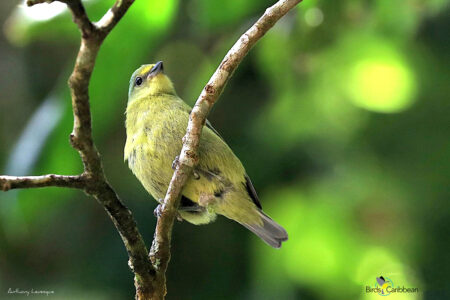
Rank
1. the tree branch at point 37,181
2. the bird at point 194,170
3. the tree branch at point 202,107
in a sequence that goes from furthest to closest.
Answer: the bird at point 194,170
the tree branch at point 202,107
the tree branch at point 37,181

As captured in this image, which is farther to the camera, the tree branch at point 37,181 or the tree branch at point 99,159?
the tree branch at point 37,181

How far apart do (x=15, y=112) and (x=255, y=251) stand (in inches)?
93.0

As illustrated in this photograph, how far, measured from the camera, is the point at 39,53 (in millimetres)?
5555

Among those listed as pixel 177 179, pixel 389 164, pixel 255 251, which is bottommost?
pixel 255 251

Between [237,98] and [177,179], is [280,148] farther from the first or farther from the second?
[177,179]

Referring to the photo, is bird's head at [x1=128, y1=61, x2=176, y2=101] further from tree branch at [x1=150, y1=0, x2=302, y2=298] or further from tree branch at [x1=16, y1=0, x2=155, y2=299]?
tree branch at [x1=16, y1=0, x2=155, y2=299]

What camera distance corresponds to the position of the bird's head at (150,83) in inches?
146

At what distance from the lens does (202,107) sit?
2.18 m

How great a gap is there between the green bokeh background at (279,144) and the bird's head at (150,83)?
94 mm

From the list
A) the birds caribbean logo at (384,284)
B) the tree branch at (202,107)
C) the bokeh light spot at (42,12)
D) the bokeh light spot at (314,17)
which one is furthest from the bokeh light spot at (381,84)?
the tree branch at (202,107)

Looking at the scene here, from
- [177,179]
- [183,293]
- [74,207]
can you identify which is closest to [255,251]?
[183,293]

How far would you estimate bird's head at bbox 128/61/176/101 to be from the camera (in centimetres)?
371

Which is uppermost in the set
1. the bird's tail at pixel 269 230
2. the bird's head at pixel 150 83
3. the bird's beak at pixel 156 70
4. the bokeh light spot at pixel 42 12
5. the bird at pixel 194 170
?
the bokeh light spot at pixel 42 12

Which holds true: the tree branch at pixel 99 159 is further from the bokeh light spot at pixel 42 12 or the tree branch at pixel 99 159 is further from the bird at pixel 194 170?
the bokeh light spot at pixel 42 12
